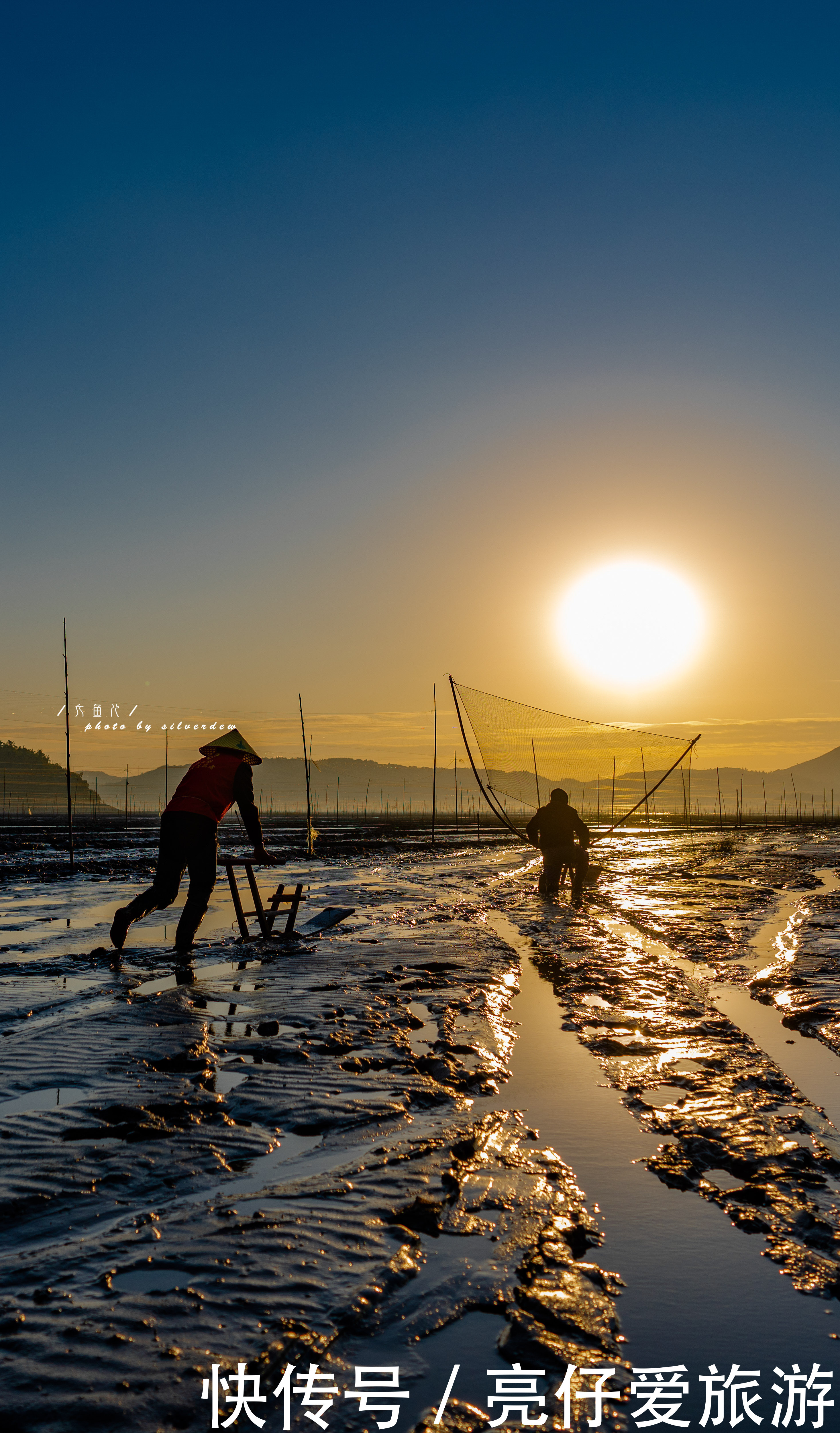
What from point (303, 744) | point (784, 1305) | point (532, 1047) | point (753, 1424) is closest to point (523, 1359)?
point (753, 1424)

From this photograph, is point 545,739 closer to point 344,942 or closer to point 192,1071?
point 344,942

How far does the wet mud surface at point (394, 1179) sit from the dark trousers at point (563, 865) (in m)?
7.07

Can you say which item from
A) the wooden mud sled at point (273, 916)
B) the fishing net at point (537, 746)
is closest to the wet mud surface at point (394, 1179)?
the wooden mud sled at point (273, 916)

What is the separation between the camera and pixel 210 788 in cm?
956

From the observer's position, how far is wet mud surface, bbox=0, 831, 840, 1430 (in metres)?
2.73

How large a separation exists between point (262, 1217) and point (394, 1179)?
701 mm

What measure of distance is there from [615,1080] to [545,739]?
17.8 metres

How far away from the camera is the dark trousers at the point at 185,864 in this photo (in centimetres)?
931

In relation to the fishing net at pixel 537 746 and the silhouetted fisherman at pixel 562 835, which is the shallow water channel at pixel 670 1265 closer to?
the silhouetted fisherman at pixel 562 835

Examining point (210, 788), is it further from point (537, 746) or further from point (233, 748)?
point (537, 746)

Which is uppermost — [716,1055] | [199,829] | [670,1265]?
[199,829]

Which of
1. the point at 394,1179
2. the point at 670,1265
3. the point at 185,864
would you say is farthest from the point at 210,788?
the point at 670,1265

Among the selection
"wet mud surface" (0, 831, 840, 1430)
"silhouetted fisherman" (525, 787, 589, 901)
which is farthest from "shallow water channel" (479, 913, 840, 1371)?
"silhouetted fisherman" (525, 787, 589, 901)

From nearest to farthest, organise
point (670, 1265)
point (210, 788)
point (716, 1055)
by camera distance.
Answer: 1. point (670, 1265)
2. point (716, 1055)
3. point (210, 788)
